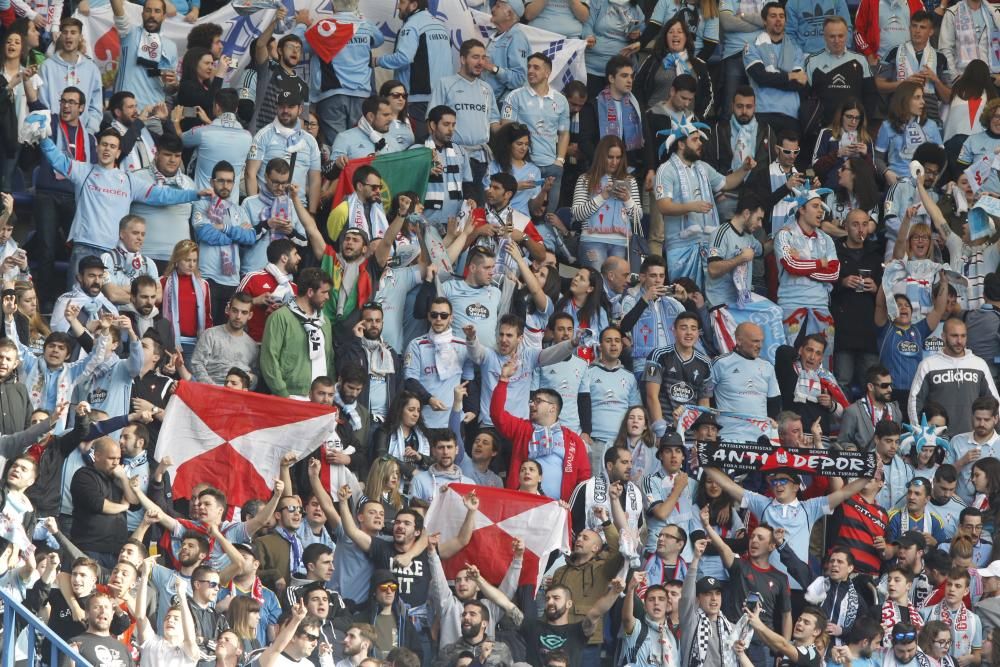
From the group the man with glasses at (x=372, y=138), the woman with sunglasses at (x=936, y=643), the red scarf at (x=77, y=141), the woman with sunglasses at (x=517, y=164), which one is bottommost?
the woman with sunglasses at (x=936, y=643)

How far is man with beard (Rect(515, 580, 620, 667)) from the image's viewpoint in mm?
15617

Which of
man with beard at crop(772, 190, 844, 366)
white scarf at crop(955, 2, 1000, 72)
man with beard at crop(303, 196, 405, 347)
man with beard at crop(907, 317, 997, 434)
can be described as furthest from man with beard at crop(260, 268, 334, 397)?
white scarf at crop(955, 2, 1000, 72)

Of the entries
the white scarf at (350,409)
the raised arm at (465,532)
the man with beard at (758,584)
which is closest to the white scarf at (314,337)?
the white scarf at (350,409)

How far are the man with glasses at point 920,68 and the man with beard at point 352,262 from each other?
235 inches

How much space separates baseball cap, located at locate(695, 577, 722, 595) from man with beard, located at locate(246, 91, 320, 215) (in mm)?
4503

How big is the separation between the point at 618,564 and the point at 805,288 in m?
4.21

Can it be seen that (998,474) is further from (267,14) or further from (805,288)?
(267,14)

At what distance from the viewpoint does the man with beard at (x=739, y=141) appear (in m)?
20.4

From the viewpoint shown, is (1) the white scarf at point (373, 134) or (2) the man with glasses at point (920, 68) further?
(2) the man with glasses at point (920, 68)

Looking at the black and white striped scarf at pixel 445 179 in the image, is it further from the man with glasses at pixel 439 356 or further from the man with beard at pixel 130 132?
the man with beard at pixel 130 132

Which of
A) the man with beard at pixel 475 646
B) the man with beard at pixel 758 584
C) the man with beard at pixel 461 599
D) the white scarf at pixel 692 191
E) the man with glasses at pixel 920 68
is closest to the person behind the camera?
the man with beard at pixel 475 646

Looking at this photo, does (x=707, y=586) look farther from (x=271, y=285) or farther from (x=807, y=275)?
(x=807, y=275)

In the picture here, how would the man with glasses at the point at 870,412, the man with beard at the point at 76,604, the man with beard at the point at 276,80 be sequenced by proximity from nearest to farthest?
the man with beard at the point at 76,604
the man with glasses at the point at 870,412
the man with beard at the point at 276,80

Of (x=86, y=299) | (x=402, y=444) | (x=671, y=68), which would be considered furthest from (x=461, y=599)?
(x=671, y=68)
